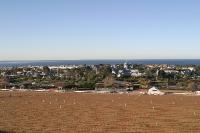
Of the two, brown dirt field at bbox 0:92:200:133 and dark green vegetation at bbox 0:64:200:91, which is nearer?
brown dirt field at bbox 0:92:200:133

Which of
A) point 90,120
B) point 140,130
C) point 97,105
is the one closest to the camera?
point 140,130

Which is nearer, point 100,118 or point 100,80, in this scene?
point 100,118

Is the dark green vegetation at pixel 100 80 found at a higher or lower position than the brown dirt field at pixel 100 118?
lower

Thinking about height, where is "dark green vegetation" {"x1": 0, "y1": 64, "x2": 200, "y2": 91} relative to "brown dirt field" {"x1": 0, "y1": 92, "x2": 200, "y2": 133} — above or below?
below

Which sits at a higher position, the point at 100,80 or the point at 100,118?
the point at 100,118

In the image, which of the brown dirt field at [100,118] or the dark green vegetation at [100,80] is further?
the dark green vegetation at [100,80]

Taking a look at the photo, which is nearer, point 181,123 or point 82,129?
point 82,129

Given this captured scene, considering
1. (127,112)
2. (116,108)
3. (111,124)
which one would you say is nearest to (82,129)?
(111,124)

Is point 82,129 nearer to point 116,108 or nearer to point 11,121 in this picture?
point 11,121

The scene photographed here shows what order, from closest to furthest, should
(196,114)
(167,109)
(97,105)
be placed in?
1. (196,114)
2. (167,109)
3. (97,105)

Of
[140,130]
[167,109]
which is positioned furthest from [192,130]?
[167,109]
